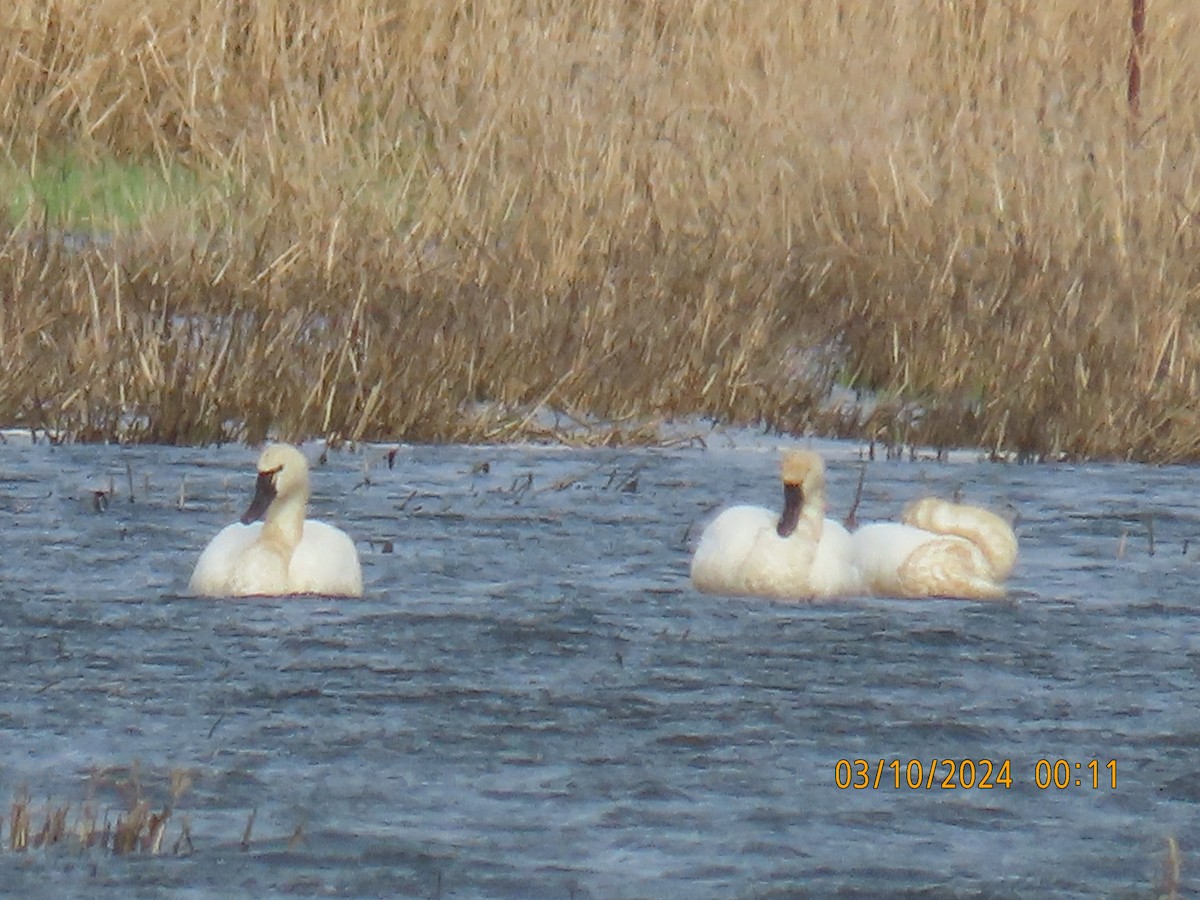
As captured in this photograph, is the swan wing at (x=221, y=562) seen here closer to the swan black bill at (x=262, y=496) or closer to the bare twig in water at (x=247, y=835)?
the swan black bill at (x=262, y=496)

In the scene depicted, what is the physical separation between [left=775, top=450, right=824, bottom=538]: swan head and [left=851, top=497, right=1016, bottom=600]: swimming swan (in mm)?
159

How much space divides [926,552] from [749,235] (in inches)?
135

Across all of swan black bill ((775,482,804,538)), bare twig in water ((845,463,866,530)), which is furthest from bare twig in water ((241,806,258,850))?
bare twig in water ((845,463,866,530))

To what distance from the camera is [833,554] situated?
6.89m

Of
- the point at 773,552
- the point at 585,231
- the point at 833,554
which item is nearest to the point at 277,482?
the point at 773,552

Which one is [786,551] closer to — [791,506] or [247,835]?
[791,506]

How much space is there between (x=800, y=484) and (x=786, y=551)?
0.92ft

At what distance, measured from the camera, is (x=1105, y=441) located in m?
8.87

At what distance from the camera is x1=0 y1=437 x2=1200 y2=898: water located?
14.7 ft

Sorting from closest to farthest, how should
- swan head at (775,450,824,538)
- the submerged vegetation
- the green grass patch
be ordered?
swan head at (775,450,824,538) < the submerged vegetation < the green grass patch
